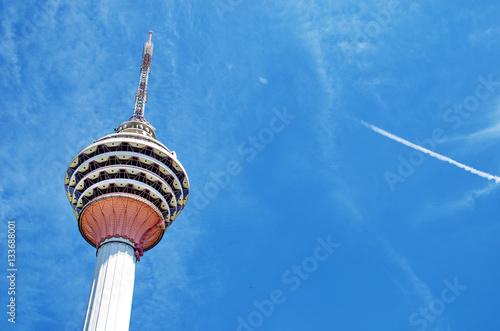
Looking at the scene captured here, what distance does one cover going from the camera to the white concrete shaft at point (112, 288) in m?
56.3

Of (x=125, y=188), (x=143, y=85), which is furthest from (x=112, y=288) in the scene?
(x=143, y=85)

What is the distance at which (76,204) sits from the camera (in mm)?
67375

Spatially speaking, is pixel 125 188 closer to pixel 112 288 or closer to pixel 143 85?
pixel 112 288

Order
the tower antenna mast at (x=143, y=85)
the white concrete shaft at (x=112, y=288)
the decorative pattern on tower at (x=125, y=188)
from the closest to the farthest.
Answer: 1. the white concrete shaft at (x=112, y=288)
2. the decorative pattern on tower at (x=125, y=188)
3. the tower antenna mast at (x=143, y=85)

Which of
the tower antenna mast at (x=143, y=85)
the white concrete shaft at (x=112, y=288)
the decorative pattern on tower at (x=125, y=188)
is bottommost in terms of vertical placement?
the white concrete shaft at (x=112, y=288)

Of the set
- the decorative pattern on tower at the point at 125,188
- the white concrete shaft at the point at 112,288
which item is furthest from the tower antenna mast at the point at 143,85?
the white concrete shaft at the point at 112,288

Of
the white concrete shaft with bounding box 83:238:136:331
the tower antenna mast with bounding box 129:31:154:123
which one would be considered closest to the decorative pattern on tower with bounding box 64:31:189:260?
the white concrete shaft with bounding box 83:238:136:331

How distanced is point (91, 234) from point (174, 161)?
510 inches

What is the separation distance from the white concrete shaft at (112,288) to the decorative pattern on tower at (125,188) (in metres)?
1.59

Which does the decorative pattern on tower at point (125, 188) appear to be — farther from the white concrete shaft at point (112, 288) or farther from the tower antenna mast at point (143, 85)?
the tower antenna mast at point (143, 85)

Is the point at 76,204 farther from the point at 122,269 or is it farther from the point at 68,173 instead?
the point at 122,269

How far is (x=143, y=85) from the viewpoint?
81.5 m

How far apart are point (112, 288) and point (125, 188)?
12319 mm

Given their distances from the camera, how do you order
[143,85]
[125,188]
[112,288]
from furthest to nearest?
[143,85] < [125,188] < [112,288]
